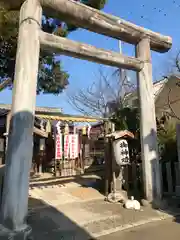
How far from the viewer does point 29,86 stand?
15.5 ft

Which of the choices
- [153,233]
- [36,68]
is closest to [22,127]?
[36,68]

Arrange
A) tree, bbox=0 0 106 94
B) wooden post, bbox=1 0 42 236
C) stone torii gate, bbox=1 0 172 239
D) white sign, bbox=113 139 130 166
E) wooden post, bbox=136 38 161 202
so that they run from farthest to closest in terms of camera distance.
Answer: tree, bbox=0 0 106 94
white sign, bbox=113 139 130 166
wooden post, bbox=136 38 161 202
stone torii gate, bbox=1 0 172 239
wooden post, bbox=1 0 42 236

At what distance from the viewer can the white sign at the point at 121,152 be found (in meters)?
6.67

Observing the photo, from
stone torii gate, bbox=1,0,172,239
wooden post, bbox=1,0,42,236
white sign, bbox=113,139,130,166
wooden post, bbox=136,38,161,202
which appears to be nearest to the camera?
wooden post, bbox=1,0,42,236

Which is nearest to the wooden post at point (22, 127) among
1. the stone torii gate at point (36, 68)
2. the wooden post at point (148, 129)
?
the stone torii gate at point (36, 68)

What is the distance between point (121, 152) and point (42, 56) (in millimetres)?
6487

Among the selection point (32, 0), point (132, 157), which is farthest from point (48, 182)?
point (32, 0)

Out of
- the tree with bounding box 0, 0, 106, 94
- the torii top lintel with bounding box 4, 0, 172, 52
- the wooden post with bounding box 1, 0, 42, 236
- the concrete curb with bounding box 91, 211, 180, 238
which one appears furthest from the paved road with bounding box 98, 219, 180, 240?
the tree with bounding box 0, 0, 106, 94

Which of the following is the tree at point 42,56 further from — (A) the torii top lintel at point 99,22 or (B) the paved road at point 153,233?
(B) the paved road at point 153,233

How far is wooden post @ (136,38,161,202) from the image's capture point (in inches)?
247

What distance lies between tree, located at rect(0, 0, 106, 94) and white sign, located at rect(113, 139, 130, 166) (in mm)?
4603

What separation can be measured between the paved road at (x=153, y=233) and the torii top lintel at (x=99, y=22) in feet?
16.3

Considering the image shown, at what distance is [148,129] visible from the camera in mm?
6539

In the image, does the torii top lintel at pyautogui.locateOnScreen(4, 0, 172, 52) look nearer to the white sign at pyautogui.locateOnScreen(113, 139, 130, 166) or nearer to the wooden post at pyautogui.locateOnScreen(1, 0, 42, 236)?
the wooden post at pyautogui.locateOnScreen(1, 0, 42, 236)
